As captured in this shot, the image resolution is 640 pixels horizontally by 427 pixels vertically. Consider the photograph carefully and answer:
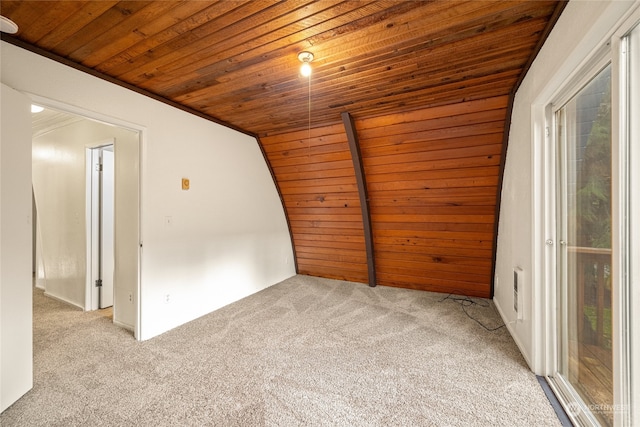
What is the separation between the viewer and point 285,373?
191cm

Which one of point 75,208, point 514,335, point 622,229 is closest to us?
point 622,229

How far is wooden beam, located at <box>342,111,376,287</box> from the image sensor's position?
3029mm

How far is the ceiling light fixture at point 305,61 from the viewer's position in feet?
6.12

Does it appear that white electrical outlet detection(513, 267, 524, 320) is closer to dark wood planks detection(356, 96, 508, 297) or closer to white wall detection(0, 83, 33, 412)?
dark wood planks detection(356, 96, 508, 297)

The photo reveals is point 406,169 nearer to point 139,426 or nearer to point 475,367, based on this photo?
point 475,367

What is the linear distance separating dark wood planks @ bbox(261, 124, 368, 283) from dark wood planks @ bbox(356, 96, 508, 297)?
0.31 metres

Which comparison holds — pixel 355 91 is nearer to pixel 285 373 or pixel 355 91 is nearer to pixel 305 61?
pixel 305 61

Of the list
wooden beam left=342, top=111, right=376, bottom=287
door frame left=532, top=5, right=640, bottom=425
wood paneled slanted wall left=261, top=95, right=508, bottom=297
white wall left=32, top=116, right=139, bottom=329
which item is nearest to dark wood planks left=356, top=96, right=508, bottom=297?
wood paneled slanted wall left=261, top=95, right=508, bottom=297

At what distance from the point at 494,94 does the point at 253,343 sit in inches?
128

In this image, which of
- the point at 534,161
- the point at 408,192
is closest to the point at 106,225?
the point at 408,192

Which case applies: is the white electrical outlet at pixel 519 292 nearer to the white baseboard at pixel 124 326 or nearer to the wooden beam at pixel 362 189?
the wooden beam at pixel 362 189

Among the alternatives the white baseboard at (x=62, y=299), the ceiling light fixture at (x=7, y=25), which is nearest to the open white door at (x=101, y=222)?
the white baseboard at (x=62, y=299)

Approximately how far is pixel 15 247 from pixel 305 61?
7.44ft

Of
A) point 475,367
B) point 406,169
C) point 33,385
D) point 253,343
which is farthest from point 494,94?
point 33,385
